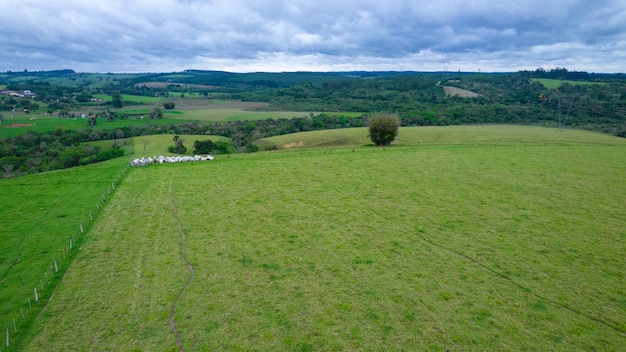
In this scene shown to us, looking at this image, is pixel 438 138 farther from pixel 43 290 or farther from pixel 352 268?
pixel 43 290

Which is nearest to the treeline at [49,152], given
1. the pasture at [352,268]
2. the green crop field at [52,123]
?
the green crop field at [52,123]

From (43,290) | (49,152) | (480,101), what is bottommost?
(49,152)

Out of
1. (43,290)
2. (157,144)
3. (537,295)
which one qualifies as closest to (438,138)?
(157,144)

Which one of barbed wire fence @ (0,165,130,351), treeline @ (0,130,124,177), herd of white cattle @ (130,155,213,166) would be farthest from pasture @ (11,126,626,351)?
treeline @ (0,130,124,177)

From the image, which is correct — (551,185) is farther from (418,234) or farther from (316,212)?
(316,212)

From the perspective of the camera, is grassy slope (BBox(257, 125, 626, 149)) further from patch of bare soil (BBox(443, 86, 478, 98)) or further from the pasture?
patch of bare soil (BBox(443, 86, 478, 98))

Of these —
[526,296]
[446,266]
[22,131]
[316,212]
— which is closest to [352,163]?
[316,212]

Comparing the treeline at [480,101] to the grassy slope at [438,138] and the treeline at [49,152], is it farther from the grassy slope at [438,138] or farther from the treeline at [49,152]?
the treeline at [49,152]
